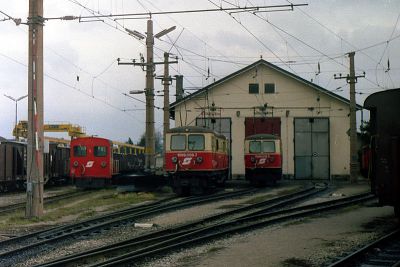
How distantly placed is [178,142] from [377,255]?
1593cm

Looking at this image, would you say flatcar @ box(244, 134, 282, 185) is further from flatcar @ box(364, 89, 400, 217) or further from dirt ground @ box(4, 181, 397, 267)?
flatcar @ box(364, 89, 400, 217)

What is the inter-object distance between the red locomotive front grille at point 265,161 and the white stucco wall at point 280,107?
9.79m

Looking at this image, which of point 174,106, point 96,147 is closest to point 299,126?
point 174,106

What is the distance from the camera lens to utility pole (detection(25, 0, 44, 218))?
16875 mm

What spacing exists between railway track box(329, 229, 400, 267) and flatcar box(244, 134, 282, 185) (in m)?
20.8

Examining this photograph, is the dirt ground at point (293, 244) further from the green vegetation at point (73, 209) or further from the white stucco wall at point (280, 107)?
the white stucco wall at point (280, 107)

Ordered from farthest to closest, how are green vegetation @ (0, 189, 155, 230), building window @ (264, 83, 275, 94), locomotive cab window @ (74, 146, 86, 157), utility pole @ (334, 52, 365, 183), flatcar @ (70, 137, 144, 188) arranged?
building window @ (264, 83, 275, 94)
utility pole @ (334, 52, 365, 183)
locomotive cab window @ (74, 146, 86, 157)
flatcar @ (70, 137, 144, 188)
green vegetation @ (0, 189, 155, 230)

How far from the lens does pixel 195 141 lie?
25062 millimetres

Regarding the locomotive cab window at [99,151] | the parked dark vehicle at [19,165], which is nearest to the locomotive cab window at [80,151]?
the locomotive cab window at [99,151]

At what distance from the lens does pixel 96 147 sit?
31.0m

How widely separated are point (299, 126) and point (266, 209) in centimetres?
2488

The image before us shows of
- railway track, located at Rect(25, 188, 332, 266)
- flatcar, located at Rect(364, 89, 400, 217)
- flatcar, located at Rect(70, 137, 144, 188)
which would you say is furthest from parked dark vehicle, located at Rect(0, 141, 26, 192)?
flatcar, located at Rect(364, 89, 400, 217)

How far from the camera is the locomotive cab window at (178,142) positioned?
25.1 meters

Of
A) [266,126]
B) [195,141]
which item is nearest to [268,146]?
[195,141]
